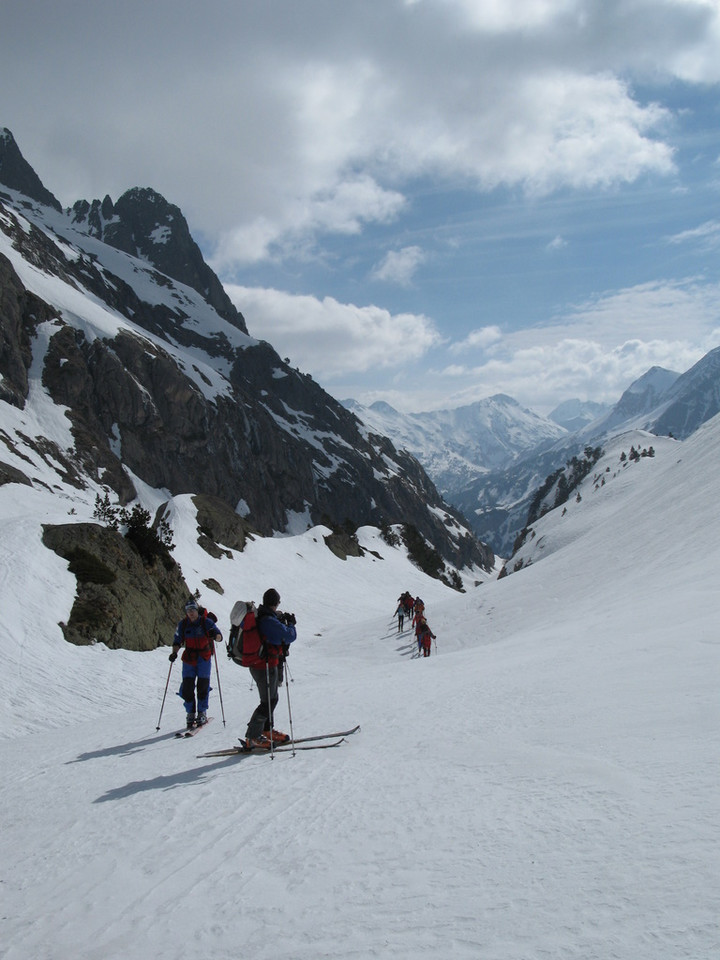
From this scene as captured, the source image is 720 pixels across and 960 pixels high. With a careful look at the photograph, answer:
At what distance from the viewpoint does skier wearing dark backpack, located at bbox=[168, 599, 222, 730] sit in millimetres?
10547

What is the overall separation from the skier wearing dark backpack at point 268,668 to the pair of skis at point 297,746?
0.07 m

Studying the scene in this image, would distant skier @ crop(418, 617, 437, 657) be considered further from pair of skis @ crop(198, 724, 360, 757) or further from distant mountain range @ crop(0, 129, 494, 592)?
distant mountain range @ crop(0, 129, 494, 592)

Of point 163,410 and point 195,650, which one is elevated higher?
point 163,410

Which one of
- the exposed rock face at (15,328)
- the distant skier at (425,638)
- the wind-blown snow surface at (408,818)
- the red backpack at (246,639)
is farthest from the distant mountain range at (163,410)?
the red backpack at (246,639)

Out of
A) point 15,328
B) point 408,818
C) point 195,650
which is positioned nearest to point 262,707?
point 195,650

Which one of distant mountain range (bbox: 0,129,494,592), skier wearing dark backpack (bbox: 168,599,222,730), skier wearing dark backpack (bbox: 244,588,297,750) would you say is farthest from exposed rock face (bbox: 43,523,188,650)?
distant mountain range (bbox: 0,129,494,592)

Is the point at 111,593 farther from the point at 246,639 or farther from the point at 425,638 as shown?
the point at 246,639

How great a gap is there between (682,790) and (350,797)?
3101 millimetres

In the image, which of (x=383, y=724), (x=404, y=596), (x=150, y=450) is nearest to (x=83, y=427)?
(x=150, y=450)

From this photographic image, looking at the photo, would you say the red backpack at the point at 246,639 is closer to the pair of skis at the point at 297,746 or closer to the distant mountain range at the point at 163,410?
the pair of skis at the point at 297,746

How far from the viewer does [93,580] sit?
19188 millimetres

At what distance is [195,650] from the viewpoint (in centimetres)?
1059

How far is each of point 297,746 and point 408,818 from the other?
3522mm

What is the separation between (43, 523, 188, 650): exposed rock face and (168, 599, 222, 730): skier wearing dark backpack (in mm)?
8087
